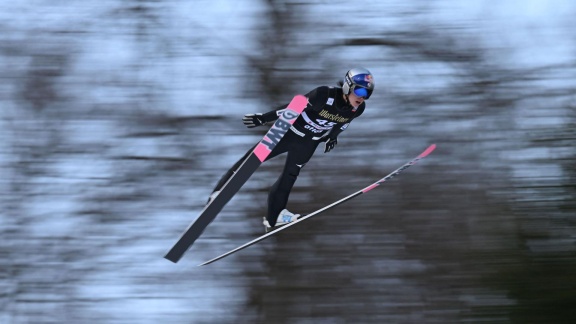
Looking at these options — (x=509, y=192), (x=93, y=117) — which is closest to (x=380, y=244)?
(x=509, y=192)

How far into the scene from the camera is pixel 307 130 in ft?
28.4

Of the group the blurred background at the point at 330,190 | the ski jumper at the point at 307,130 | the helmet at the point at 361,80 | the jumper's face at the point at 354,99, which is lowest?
the blurred background at the point at 330,190

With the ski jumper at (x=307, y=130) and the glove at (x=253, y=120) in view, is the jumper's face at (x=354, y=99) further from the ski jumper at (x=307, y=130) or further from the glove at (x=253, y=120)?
the glove at (x=253, y=120)

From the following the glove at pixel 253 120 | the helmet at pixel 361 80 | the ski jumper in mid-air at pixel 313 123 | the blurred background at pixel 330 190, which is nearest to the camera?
the helmet at pixel 361 80

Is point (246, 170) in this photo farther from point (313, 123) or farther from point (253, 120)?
point (313, 123)

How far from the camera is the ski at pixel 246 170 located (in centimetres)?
815

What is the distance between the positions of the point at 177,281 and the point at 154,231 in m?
0.87

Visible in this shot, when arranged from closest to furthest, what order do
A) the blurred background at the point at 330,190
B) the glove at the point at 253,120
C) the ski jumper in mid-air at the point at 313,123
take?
the ski jumper in mid-air at the point at 313,123 < the glove at the point at 253,120 < the blurred background at the point at 330,190

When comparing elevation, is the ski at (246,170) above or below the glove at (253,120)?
below

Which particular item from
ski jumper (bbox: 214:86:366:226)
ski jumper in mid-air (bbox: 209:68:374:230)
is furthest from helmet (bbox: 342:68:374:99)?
ski jumper (bbox: 214:86:366:226)

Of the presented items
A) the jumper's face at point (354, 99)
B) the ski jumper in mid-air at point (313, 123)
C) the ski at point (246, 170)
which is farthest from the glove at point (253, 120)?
the jumper's face at point (354, 99)

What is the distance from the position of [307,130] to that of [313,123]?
0.53 feet

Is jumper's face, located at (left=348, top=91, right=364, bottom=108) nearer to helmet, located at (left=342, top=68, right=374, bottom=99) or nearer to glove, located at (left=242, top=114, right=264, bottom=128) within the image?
helmet, located at (left=342, top=68, right=374, bottom=99)

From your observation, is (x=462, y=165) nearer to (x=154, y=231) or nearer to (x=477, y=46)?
(x=477, y=46)
